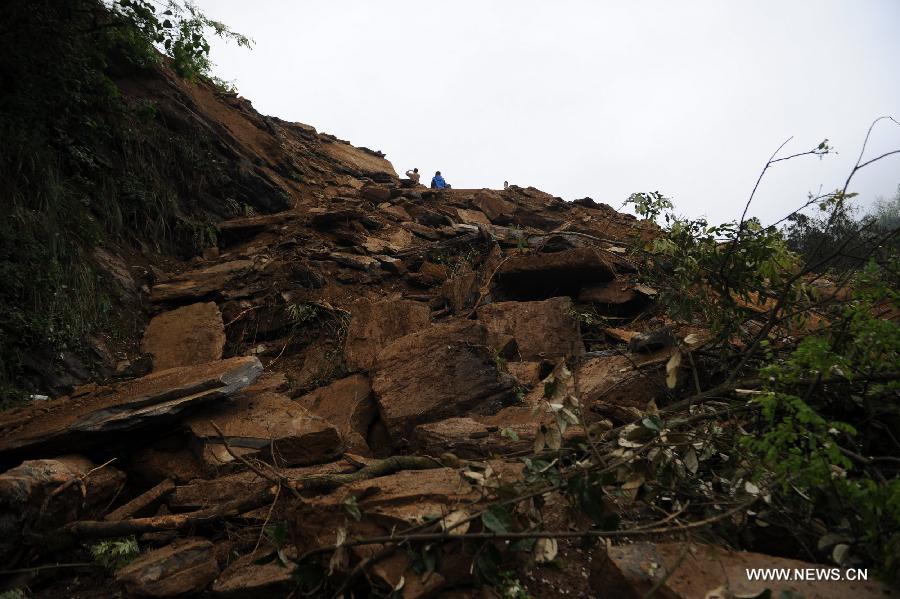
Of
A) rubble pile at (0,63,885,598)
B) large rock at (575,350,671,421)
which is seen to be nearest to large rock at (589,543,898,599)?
rubble pile at (0,63,885,598)

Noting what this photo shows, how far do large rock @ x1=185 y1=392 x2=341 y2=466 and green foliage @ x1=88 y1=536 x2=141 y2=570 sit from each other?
0.70m

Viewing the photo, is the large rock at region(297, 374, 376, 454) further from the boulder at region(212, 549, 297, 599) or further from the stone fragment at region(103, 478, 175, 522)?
the boulder at region(212, 549, 297, 599)

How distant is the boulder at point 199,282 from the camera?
6398 mm

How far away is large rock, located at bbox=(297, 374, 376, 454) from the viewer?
3.82 m

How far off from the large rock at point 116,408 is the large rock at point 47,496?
7.9 inches

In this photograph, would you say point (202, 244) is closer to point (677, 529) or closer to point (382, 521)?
point (382, 521)

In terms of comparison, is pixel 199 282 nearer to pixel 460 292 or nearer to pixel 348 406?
pixel 460 292

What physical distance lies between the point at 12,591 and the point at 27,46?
6.39m

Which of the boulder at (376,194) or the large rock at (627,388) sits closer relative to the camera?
the large rock at (627,388)

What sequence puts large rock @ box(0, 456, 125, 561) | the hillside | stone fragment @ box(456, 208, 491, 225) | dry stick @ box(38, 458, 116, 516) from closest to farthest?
the hillside, large rock @ box(0, 456, 125, 561), dry stick @ box(38, 458, 116, 516), stone fragment @ box(456, 208, 491, 225)

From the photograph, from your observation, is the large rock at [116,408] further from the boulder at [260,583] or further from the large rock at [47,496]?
the boulder at [260,583]

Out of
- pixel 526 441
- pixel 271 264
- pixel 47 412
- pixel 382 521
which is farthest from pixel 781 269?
pixel 271 264

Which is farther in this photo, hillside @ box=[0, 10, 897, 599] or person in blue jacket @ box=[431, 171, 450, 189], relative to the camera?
person in blue jacket @ box=[431, 171, 450, 189]

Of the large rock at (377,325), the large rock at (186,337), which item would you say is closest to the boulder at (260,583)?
the large rock at (377,325)
